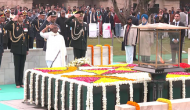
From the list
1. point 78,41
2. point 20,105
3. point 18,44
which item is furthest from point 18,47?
point 20,105

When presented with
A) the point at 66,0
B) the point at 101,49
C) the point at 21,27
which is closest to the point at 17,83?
the point at 21,27

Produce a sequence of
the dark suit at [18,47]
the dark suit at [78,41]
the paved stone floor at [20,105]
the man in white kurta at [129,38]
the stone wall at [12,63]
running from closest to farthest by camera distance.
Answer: the paved stone floor at [20,105] < the dark suit at [18,47] < the stone wall at [12,63] < the dark suit at [78,41] < the man in white kurta at [129,38]

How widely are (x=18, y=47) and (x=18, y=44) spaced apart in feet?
0.31

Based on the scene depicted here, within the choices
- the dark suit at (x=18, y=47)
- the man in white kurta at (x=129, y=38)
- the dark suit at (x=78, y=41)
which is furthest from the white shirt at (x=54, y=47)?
the man in white kurta at (x=129, y=38)

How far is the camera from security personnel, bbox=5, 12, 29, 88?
12.3m

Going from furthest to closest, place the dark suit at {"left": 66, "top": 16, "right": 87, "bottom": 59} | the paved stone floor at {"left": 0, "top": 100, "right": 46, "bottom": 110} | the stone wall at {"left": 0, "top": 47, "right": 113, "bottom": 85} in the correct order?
the dark suit at {"left": 66, "top": 16, "right": 87, "bottom": 59}
the stone wall at {"left": 0, "top": 47, "right": 113, "bottom": 85}
the paved stone floor at {"left": 0, "top": 100, "right": 46, "bottom": 110}

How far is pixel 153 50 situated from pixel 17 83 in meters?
5.50

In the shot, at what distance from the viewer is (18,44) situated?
1232cm

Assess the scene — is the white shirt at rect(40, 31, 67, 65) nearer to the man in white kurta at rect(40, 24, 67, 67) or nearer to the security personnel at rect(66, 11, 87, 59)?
the man in white kurta at rect(40, 24, 67, 67)

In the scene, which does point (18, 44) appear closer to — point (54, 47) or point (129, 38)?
point (54, 47)

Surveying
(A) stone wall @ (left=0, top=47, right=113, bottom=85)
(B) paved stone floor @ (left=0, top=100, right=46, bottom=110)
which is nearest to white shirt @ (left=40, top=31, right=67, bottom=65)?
(B) paved stone floor @ (left=0, top=100, right=46, bottom=110)

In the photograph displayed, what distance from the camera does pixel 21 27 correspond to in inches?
490

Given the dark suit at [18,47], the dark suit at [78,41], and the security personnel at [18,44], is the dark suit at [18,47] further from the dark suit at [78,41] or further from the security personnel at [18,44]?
the dark suit at [78,41]

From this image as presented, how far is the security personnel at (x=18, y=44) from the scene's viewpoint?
12.3 meters
